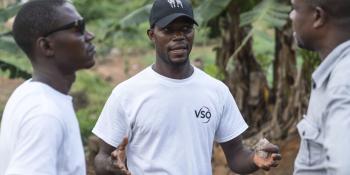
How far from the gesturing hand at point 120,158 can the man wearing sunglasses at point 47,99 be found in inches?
18.7

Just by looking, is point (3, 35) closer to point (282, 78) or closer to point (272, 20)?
point (272, 20)

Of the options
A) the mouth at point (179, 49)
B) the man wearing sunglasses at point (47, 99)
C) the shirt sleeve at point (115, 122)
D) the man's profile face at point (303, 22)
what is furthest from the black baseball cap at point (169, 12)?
the man's profile face at point (303, 22)

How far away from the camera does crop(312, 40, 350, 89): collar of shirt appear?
2916mm

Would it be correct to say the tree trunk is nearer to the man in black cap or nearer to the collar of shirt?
the man in black cap

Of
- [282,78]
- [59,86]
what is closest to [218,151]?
[282,78]

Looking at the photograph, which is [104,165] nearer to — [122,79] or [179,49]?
[179,49]

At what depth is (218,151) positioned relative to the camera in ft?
25.5

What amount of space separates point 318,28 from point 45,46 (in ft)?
3.89

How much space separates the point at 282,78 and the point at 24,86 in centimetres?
521

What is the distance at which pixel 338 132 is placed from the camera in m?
2.66

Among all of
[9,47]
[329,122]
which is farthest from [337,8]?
[9,47]

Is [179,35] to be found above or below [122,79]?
above

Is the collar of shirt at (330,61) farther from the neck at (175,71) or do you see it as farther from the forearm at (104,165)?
the forearm at (104,165)

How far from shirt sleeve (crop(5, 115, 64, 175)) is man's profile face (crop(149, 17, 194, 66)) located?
1.23m
